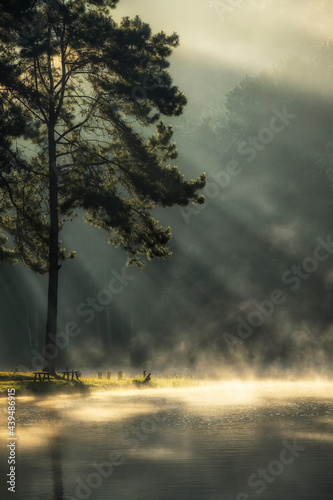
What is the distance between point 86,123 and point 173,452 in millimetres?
24176

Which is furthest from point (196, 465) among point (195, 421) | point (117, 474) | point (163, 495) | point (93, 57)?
point (93, 57)

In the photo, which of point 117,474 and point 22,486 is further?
point 117,474

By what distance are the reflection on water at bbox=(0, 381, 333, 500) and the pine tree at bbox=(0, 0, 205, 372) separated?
12.6 meters

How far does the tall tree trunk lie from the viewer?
29312mm

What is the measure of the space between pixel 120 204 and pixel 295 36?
55.6 meters

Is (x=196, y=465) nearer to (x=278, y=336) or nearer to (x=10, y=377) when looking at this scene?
(x=10, y=377)

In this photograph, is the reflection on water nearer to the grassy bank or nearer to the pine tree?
the grassy bank

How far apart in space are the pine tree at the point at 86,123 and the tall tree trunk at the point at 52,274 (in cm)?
4

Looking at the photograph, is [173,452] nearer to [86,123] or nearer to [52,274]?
[52,274]

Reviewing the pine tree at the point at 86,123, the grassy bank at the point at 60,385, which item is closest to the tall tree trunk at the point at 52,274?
the pine tree at the point at 86,123

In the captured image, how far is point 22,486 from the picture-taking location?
8484mm

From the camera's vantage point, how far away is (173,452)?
36.4ft

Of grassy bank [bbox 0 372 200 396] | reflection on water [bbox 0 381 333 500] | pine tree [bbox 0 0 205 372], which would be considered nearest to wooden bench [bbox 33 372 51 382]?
grassy bank [bbox 0 372 200 396]

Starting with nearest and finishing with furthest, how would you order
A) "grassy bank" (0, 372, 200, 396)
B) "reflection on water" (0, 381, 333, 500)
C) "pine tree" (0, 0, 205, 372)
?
1. "reflection on water" (0, 381, 333, 500)
2. "grassy bank" (0, 372, 200, 396)
3. "pine tree" (0, 0, 205, 372)
